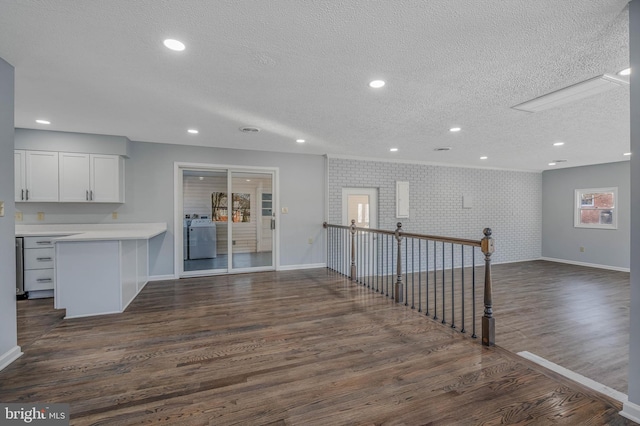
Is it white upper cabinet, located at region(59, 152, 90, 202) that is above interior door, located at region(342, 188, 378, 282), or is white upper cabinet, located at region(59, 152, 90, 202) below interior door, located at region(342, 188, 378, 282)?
above

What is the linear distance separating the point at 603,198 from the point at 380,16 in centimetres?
856

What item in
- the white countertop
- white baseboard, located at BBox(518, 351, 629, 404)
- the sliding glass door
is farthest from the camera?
the sliding glass door

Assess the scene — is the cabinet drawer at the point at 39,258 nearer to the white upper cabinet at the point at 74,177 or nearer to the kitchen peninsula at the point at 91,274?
the white upper cabinet at the point at 74,177

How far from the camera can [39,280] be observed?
→ 13.2 feet

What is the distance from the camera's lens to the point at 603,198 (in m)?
7.04

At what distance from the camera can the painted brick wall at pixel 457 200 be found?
619 centimetres

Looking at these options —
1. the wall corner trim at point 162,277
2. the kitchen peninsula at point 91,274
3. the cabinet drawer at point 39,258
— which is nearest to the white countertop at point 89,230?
the cabinet drawer at point 39,258

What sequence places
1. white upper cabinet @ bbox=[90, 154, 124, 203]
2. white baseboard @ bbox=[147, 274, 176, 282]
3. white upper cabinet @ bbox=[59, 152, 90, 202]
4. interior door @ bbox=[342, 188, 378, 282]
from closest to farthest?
white upper cabinet @ bbox=[59, 152, 90, 202], white upper cabinet @ bbox=[90, 154, 124, 203], white baseboard @ bbox=[147, 274, 176, 282], interior door @ bbox=[342, 188, 378, 282]

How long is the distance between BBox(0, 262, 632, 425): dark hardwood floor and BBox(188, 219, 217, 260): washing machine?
194 cm

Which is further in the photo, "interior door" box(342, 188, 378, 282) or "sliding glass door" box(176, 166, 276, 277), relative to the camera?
"interior door" box(342, 188, 378, 282)

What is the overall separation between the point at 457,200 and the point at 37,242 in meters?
8.18

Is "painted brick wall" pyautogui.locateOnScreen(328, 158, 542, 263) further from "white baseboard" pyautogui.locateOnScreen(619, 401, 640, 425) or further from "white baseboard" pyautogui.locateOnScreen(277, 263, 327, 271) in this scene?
"white baseboard" pyautogui.locateOnScreen(619, 401, 640, 425)

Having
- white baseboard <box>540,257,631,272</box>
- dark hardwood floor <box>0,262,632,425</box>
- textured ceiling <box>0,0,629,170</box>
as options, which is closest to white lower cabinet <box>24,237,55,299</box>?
dark hardwood floor <box>0,262,632,425</box>

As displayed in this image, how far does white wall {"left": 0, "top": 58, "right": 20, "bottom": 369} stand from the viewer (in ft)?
7.30
